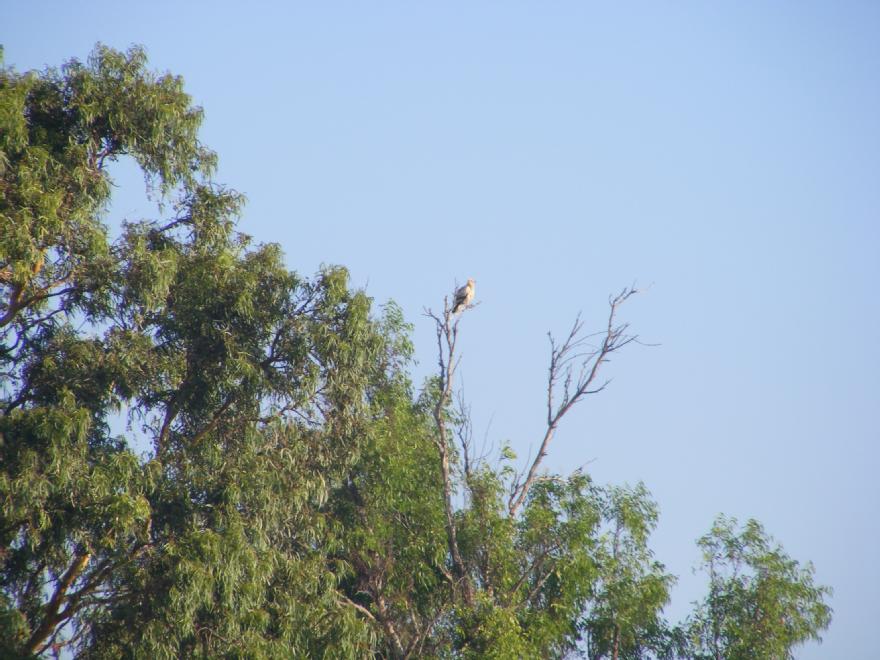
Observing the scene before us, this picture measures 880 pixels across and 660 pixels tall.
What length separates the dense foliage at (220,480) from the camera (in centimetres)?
1347

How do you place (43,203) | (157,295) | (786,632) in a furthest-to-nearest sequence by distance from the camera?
A: 1. (786,632)
2. (157,295)
3. (43,203)

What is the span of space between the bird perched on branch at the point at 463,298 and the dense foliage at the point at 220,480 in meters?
0.43

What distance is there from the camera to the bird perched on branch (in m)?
→ 15.1

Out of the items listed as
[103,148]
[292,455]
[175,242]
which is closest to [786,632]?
[292,455]

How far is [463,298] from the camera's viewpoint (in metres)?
16.1

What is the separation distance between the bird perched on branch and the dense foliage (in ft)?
1.40

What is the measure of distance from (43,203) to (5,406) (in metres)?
2.32

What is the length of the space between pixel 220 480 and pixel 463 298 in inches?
154

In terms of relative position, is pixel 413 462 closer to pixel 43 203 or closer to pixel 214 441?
pixel 214 441

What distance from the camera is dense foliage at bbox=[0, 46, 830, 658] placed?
13469mm

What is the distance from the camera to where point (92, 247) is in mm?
13984

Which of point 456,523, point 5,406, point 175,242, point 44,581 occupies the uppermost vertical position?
point 175,242

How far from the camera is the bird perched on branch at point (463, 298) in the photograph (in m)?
15.1

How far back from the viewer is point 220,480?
47.6 feet
